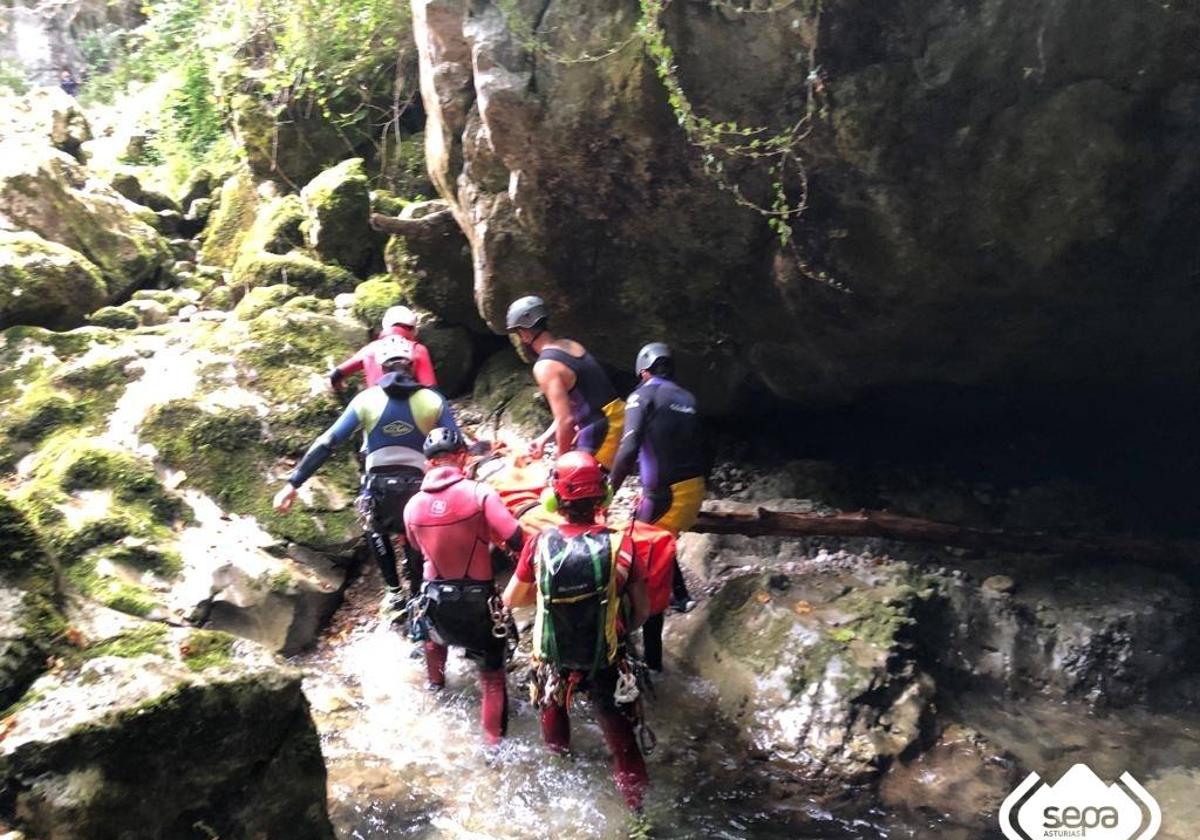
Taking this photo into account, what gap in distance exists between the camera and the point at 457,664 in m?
6.29

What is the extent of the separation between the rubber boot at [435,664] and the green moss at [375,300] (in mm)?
4444

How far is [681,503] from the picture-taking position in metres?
5.93

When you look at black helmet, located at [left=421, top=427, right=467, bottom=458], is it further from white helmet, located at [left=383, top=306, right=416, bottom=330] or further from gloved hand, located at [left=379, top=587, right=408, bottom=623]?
white helmet, located at [left=383, top=306, right=416, bottom=330]

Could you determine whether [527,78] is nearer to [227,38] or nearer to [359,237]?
[359,237]

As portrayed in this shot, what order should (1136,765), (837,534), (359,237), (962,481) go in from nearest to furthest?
(1136,765) → (837,534) → (962,481) → (359,237)

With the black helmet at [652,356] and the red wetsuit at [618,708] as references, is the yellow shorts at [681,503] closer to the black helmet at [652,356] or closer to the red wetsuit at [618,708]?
the black helmet at [652,356]

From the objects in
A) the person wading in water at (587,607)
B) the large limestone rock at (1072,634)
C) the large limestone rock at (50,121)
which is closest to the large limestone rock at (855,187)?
the large limestone rock at (1072,634)

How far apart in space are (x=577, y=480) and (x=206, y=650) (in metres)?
1.84

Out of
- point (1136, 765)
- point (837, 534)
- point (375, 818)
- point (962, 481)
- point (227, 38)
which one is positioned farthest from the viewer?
point (227, 38)

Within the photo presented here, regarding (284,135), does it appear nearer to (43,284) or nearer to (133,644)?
(43,284)

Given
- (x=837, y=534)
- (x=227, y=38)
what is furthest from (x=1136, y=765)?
(x=227, y=38)

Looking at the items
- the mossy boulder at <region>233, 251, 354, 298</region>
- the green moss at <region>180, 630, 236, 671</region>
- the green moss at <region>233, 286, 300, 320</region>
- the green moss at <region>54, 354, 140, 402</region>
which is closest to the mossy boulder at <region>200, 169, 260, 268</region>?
the mossy boulder at <region>233, 251, 354, 298</region>

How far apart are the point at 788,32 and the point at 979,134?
1305mm

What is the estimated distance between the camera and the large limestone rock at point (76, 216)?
10609 mm
